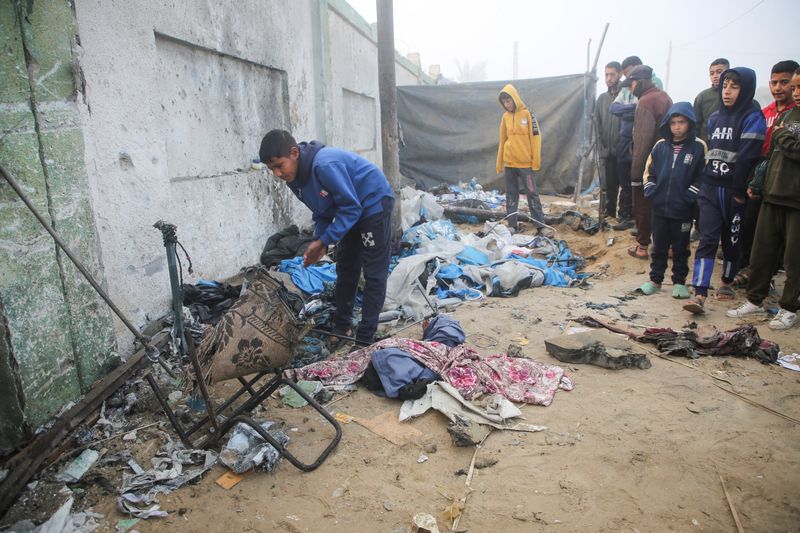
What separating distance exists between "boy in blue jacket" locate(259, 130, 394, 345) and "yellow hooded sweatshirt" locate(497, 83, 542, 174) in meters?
4.53

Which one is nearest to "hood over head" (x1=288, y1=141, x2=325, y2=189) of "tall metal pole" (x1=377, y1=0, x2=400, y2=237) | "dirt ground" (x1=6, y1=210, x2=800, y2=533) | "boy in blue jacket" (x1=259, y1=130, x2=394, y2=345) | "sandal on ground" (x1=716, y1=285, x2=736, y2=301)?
"boy in blue jacket" (x1=259, y1=130, x2=394, y2=345)

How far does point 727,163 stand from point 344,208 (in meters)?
3.39

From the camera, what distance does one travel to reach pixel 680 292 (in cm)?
485

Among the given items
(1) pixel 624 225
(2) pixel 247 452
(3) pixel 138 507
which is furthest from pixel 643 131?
(3) pixel 138 507

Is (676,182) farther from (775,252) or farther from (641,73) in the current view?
(641,73)

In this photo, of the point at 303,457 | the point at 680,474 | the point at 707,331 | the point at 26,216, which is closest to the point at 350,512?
the point at 303,457

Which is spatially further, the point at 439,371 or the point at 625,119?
the point at 625,119

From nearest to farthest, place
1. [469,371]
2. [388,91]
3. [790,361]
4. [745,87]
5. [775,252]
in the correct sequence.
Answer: [469,371] → [790,361] → [775,252] → [745,87] → [388,91]

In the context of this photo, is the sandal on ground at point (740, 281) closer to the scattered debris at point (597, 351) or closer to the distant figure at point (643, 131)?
the distant figure at point (643, 131)

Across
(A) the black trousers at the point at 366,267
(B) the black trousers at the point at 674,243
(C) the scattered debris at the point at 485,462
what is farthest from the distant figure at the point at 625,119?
(C) the scattered debris at the point at 485,462

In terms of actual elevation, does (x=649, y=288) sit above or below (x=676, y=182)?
below

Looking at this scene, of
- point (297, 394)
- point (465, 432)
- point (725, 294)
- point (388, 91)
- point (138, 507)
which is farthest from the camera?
point (388, 91)

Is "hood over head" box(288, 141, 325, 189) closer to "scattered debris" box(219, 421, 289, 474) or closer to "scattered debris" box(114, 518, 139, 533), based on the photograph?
"scattered debris" box(219, 421, 289, 474)

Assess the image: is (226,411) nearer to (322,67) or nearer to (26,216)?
(26,216)
